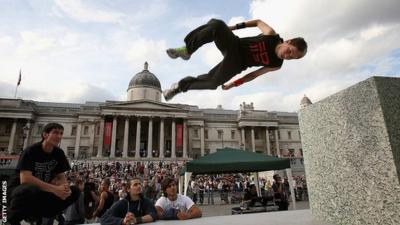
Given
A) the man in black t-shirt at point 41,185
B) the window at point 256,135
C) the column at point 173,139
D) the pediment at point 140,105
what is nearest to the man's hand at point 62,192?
the man in black t-shirt at point 41,185

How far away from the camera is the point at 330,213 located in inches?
152

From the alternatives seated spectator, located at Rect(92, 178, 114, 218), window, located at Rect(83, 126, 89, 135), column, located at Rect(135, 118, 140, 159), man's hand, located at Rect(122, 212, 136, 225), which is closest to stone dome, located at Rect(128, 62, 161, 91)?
column, located at Rect(135, 118, 140, 159)

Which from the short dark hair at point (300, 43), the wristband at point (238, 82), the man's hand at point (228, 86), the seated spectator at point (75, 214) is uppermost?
the short dark hair at point (300, 43)

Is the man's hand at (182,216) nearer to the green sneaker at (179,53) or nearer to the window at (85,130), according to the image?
the green sneaker at (179,53)

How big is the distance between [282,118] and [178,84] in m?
60.5

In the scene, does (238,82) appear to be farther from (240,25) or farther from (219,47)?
(240,25)

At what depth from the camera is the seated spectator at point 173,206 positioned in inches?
184

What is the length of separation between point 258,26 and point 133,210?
3.50 m

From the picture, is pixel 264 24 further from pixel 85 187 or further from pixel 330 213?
pixel 85 187

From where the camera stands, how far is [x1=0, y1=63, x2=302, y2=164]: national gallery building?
4709 cm

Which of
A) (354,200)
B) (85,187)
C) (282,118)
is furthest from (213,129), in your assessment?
(354,200)

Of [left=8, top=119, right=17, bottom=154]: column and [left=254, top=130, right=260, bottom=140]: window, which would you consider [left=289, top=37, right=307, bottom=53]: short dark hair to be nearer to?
[left=8, top=119, right=17, bottom=154]: column

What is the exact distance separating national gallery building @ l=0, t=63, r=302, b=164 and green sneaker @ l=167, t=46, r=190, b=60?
1710 inches

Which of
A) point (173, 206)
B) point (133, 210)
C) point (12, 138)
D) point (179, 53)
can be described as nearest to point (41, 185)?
point (133, 210)
